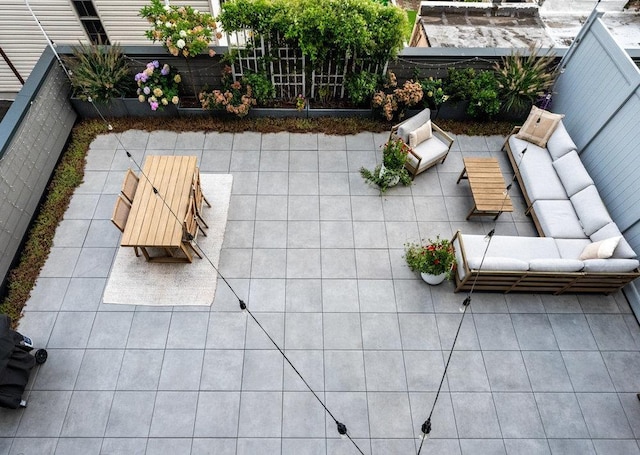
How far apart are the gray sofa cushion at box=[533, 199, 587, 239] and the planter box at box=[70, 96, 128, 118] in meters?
7.36

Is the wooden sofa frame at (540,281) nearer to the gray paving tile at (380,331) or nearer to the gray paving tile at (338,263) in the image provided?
the gray paving tile at (380,331)

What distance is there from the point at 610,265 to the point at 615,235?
566 mm

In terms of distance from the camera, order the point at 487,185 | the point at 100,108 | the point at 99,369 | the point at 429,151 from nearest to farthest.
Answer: the point at 99,369 → the point at 487,185 → the point at 429,151 → the point at 100,108

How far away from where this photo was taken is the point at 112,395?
16.1 feet

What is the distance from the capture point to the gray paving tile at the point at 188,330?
5.29 m

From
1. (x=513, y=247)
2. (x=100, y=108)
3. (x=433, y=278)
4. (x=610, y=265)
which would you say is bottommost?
(x=433, y=278)

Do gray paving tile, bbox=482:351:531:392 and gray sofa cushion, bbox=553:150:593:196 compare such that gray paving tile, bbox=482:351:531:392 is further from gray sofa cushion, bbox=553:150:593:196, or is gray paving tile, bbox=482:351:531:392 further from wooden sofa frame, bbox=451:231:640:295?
gray sofa cushion, bbox=553:150:593:196

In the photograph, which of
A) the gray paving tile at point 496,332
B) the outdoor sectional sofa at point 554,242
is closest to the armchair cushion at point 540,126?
the outdoor sectional sofa at point 554,242

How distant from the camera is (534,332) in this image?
218 inches

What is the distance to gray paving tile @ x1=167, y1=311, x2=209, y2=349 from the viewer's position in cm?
529

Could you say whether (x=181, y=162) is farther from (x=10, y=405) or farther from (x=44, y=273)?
(x=10, y=405)

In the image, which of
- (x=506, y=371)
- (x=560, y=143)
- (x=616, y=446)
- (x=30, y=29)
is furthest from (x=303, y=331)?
(x=30, y=29)

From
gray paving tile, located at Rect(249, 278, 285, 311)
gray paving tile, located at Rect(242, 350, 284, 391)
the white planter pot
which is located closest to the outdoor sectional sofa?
the white planter pot

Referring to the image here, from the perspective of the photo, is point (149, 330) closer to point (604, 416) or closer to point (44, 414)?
point (44, 414)
